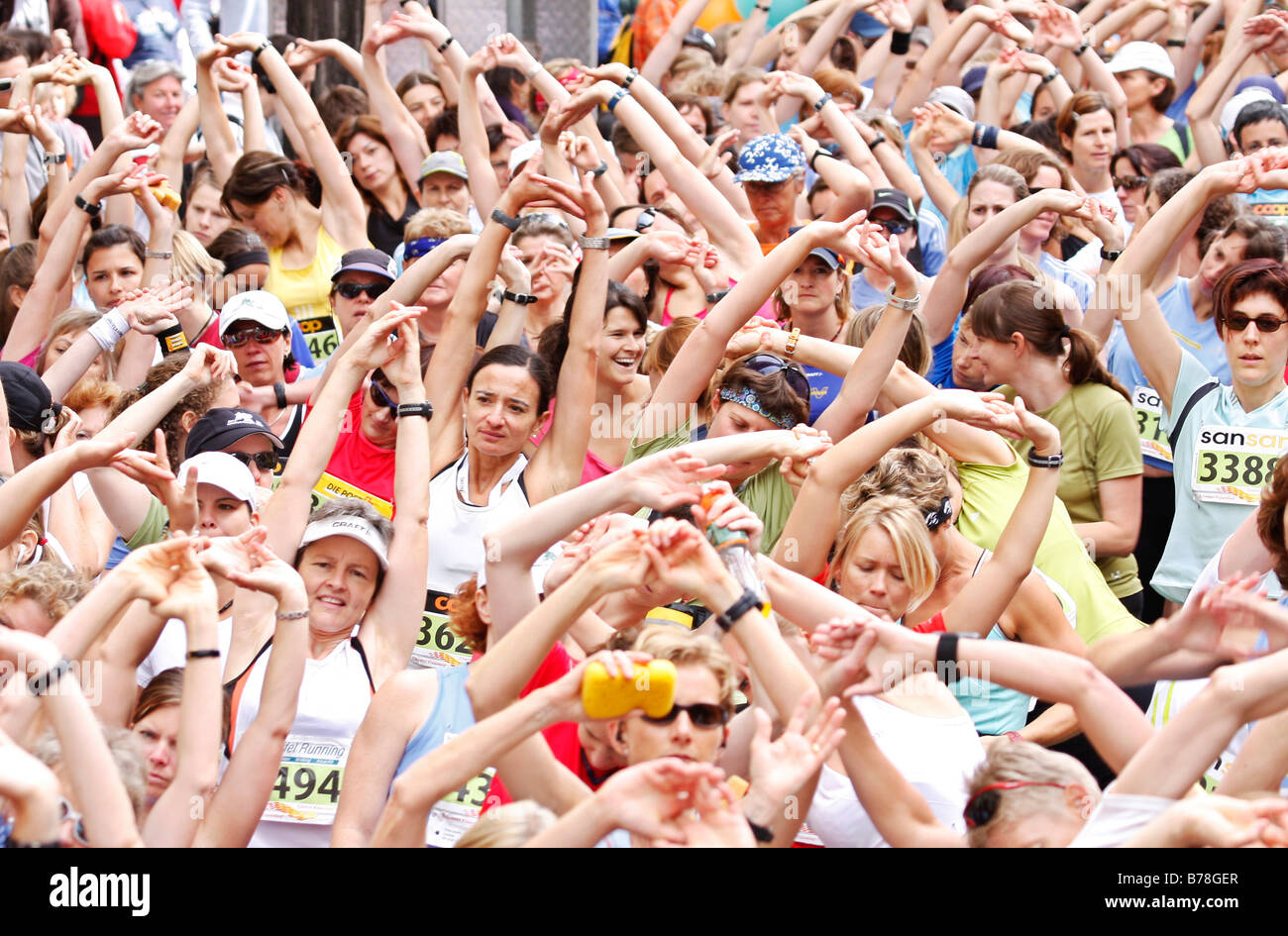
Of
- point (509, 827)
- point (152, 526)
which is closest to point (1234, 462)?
point (509, 827)

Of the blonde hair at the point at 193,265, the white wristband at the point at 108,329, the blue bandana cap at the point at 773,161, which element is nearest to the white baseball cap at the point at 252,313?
the white wristband at the point at 108,329

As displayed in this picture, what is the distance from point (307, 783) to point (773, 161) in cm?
319

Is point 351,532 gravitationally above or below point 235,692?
above

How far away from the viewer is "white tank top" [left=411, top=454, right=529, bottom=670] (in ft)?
13.4

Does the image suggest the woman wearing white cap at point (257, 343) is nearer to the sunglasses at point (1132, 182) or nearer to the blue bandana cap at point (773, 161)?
the blue bandana cap at point (773, 161)

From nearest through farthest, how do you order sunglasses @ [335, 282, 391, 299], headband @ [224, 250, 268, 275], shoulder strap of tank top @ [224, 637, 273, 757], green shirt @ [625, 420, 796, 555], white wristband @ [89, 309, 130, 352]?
shoulder strap of tank top @ [224, 637, 273, 757] → green shirt @ [625, 420, 796, 555] → white wristband @ [89, 309, 130, 352] → sunglasses @ [335, 282, 391, 299] → headband @ [224, 250, 268, 275]

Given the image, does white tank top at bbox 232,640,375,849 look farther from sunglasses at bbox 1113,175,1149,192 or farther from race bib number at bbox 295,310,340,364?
sunglasses at bbox 1113,175,1149,192

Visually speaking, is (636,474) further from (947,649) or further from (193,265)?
(193,265)

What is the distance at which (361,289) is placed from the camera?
5.48 metres

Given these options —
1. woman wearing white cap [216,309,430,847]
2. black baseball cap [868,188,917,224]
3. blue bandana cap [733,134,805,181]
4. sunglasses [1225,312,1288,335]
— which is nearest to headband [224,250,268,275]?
blue bandana cap [733,134,805,181]

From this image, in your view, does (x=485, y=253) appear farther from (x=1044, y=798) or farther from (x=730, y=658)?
(x=1044, y=798)

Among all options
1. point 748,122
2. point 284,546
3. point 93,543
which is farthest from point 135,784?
point 748,122

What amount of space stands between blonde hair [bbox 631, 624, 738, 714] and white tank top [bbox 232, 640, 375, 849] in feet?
2.64
